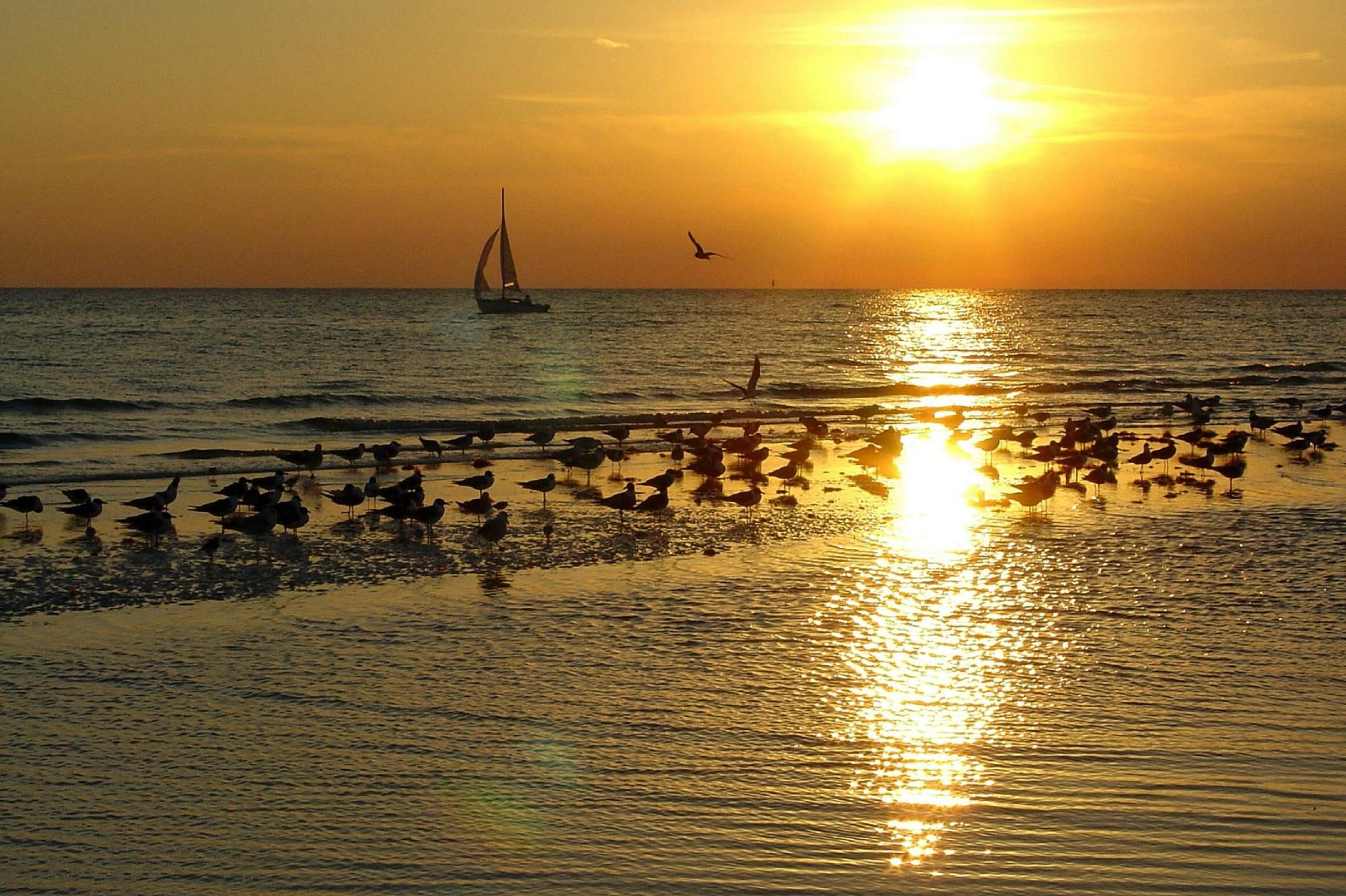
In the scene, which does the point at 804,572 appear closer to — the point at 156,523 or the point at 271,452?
the point at 156,523

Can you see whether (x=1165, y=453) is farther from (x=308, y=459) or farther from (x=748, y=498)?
(x=308, y=459)

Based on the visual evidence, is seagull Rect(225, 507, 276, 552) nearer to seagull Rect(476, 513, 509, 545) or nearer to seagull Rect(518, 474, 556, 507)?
seagull Rect(476, 513, 509, 545)

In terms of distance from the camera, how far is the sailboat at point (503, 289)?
91.3 m

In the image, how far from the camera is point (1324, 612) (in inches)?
423

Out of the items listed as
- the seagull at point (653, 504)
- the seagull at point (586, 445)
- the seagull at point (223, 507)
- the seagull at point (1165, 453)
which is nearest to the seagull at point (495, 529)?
the seagull at point (653, 504)

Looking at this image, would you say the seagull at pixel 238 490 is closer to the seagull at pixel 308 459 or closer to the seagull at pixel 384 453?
the seagull at pixel 308 459

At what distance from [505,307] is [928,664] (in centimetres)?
9652

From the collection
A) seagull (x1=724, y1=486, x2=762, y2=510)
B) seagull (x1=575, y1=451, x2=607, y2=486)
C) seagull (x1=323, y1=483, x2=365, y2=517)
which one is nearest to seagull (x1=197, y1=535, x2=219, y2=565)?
seagull (x1=323, y1=483, x2=365, y2=517)

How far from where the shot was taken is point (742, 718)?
8055 mm

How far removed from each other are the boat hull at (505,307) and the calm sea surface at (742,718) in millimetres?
87784

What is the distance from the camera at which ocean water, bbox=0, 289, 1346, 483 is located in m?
31.1

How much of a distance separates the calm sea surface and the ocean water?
43.4 feet

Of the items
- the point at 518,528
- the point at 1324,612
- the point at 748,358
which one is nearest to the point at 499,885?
the point at 1324,612

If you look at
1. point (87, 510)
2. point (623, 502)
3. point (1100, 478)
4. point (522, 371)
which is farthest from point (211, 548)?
point (522, 371)
